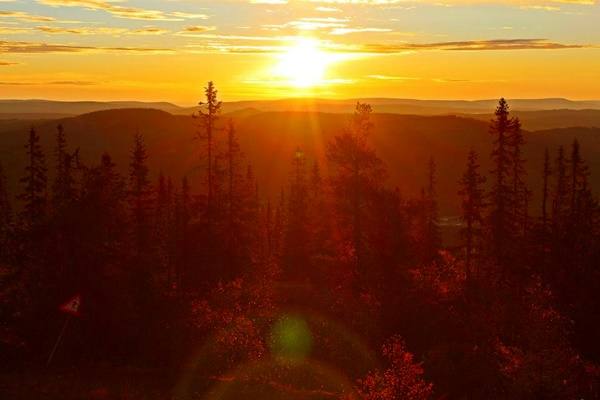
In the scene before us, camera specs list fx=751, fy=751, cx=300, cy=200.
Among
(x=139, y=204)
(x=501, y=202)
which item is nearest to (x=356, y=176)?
(x=501, y=202)

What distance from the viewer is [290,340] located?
3997cm

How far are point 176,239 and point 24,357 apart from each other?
21138mm

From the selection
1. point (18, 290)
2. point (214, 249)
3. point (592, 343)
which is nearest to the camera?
point (18, 290)

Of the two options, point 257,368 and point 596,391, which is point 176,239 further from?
point 596,391

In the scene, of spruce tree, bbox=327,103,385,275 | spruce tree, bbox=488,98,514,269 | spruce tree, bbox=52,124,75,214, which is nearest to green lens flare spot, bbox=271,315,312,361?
spruce tree, bbox=327,103,385,275

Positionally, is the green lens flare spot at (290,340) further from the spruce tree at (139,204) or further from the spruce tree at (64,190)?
the spruce tree at (64,190)

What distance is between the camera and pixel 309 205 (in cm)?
7094

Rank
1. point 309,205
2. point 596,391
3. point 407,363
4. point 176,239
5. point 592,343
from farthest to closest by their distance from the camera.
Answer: point 309,205 < point 176,239 < point 592,343 < point 596,391 < point 407,363

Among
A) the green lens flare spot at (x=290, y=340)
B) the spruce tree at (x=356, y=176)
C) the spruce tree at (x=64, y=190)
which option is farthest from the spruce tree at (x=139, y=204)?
Answer: the spruce tree at (x=356, y=176)

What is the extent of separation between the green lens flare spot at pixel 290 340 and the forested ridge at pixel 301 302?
13cm

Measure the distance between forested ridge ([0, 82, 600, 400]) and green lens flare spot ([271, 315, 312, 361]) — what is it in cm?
13

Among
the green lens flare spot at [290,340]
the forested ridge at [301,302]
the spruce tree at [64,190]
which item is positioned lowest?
the green lens flare spot at [290,340]

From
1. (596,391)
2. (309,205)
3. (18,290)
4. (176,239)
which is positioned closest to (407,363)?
(596,391)

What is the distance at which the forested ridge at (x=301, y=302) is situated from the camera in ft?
103
